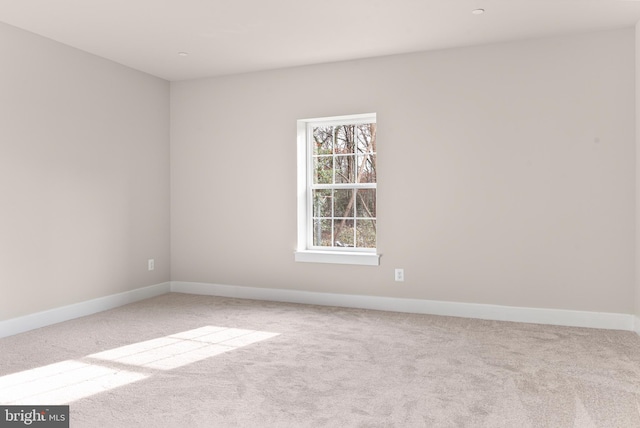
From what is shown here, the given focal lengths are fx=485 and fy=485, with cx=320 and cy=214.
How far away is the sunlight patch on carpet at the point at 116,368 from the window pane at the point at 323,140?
2.19 metres

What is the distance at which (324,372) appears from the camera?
311 cm

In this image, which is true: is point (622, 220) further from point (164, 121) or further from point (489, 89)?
point (164, 121)

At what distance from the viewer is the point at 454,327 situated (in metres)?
4.19

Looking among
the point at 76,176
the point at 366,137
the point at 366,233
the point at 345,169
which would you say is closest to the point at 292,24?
the point at 366,137

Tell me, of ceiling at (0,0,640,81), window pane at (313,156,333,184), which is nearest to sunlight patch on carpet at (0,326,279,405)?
window pane at (313,156,333,184)

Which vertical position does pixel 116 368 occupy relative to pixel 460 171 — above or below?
below

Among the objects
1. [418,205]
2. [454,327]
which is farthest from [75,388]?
[418,205]

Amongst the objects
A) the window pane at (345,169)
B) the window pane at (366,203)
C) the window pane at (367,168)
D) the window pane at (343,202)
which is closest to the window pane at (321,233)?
the window pane at (343,202)

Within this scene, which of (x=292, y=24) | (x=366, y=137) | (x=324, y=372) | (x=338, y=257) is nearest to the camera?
(x=324, y=372)

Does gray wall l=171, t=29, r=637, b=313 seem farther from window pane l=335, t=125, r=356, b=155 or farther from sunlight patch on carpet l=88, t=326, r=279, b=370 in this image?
sunlight patch on carpet l=88, t=326, r=279, b=370

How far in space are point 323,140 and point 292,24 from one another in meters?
1.59

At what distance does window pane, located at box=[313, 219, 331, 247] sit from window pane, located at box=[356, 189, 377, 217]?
39 cm

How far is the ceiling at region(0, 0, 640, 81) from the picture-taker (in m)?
3.61

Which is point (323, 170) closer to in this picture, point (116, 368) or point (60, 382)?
point (116, 368)
